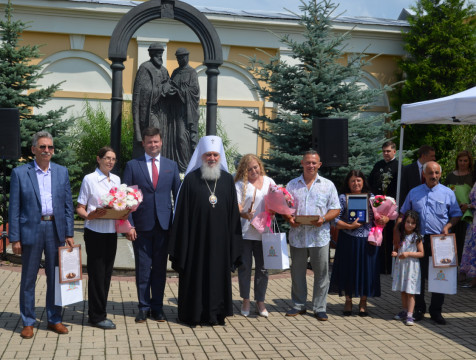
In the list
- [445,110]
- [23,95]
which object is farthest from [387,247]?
[23,95]

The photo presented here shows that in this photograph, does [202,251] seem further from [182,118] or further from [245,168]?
[182,118]

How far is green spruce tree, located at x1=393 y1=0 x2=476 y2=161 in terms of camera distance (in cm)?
1761

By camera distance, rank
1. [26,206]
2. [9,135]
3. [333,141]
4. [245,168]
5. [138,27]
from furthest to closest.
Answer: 1. [138,27]
2. [9,135]
3. [333,141]
4. [245,168]
5. [26,206]

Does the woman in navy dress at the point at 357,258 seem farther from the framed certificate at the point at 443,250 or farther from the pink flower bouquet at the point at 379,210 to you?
the framed certificate at the point at 443,250

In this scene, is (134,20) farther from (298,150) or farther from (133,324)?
(133,324)

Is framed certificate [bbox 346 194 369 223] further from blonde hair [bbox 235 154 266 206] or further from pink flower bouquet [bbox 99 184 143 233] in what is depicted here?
pink flower bouquet [bbox 99 184 143 233]

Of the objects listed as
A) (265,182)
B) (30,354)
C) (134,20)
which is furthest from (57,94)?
(30,354)

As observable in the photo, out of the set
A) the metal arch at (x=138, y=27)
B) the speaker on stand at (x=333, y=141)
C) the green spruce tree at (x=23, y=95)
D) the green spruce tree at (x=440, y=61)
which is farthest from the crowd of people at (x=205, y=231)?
the green spruce tree at (x=440, y=61)

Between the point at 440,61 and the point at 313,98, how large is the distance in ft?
26.2

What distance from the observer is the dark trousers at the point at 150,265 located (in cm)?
642

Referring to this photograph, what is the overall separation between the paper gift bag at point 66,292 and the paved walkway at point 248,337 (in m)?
0.33

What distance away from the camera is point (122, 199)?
5891 millimetres

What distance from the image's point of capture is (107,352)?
210 inches

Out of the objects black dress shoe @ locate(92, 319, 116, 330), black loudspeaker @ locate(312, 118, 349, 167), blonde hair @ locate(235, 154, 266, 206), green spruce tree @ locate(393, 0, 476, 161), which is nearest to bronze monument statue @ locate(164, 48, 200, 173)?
black loudspeaker @ locate(312, 118, 349, 167)
